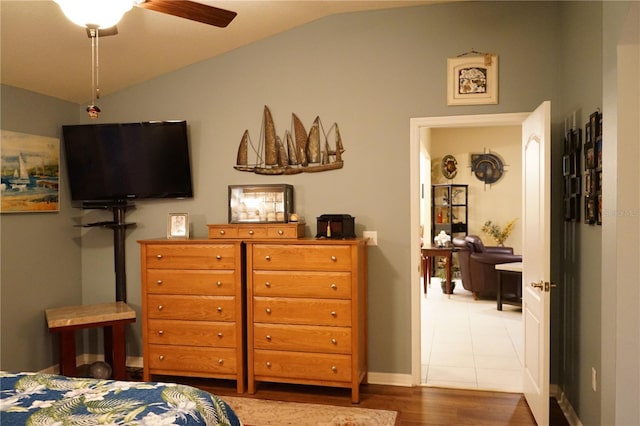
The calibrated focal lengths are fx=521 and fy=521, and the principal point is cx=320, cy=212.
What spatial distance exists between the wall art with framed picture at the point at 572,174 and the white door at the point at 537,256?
217 millimetres

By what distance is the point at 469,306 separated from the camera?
6852 millimetres

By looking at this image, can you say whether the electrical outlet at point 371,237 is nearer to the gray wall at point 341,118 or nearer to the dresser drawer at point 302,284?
the gray wall at point 341,118

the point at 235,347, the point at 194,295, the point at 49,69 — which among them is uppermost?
the point at 49,69

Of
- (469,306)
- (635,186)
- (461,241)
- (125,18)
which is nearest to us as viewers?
(635,186)

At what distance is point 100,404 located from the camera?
1.87m

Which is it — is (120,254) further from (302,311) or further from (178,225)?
(302,311)

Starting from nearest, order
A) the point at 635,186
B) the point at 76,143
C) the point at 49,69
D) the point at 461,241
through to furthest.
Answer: the point at 635,186
the point at 49,69
the point at 76,143
the point at 461,241

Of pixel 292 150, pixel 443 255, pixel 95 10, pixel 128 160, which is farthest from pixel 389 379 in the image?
pixel 443 255

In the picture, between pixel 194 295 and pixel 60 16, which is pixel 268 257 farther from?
pixel 60 16

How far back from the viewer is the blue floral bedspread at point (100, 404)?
5.71ft

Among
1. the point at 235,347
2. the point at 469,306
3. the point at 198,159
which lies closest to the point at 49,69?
the point at 198,159

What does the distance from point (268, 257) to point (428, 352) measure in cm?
197

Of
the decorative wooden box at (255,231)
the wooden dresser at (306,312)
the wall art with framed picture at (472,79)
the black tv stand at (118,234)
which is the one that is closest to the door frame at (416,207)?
the wall art with framed picture at (472,79)

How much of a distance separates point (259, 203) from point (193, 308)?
0.91 m
